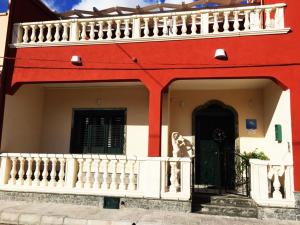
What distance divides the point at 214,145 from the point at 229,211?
112 inches

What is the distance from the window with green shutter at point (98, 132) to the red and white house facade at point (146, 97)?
1.4 inches

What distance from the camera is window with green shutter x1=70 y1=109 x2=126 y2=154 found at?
9.31 metres

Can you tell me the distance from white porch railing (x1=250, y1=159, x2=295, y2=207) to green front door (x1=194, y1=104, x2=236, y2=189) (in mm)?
2132

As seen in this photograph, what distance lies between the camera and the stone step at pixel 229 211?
6.24 m

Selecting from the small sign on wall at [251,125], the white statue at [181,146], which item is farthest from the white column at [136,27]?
the small sign on wall at [251,125]

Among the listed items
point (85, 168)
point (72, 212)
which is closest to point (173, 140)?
point (85, 168)

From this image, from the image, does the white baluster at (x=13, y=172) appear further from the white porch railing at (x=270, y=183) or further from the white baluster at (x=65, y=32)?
the white porch railing at (x=270, y=183)

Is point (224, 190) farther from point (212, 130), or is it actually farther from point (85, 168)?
point (85, 168)

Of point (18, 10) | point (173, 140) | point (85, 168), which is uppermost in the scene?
point (18, 10)

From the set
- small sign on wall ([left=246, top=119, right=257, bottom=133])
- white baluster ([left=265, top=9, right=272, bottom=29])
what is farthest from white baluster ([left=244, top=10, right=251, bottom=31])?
small sign on wall ([left=246, top=119, right=257, bottom=133])

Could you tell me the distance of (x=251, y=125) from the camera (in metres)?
8.66

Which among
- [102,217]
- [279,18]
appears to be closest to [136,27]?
[279,18]

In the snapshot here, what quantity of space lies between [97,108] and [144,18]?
351 cm

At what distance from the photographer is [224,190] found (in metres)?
7.89
